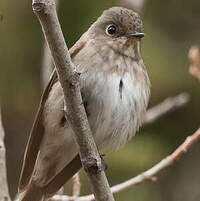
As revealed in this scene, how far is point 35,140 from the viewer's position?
4.81 m

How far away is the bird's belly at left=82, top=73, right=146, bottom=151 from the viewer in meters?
4.36

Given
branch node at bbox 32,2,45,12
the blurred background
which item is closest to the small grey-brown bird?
branch node at bbox 32,2,45,12

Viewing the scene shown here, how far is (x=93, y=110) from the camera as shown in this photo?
4.39 metres

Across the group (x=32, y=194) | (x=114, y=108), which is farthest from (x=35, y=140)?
(x=114, y=108)

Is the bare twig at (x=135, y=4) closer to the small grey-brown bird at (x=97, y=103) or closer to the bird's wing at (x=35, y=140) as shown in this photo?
the small grey-brown bird at (x=97, y=103)

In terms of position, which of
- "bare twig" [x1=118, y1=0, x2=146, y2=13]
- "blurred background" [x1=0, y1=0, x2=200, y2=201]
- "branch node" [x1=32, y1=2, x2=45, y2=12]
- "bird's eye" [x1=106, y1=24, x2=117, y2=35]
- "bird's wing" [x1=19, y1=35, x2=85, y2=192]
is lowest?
"blurred background" [x1=0, y1=0, x2=200, y2=201]

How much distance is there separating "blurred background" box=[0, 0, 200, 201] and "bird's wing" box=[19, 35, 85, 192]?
6.53 feet

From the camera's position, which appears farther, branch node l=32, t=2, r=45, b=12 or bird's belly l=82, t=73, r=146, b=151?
bird's belly l=82, t=73, r=146, b=151

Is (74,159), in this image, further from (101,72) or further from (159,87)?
(159,87)

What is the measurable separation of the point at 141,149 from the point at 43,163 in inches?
74.4

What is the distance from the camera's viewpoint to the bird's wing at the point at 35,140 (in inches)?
185

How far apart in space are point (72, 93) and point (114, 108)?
3.28ft

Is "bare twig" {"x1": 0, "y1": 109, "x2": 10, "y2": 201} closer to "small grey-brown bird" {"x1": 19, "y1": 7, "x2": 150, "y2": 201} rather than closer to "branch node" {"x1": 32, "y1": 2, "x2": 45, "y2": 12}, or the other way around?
"small grey-brown bird" {"x1": 19, "y1": 7, "x2": 150, "y2": 201}

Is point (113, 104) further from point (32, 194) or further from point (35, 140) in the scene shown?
point (32, 194)
